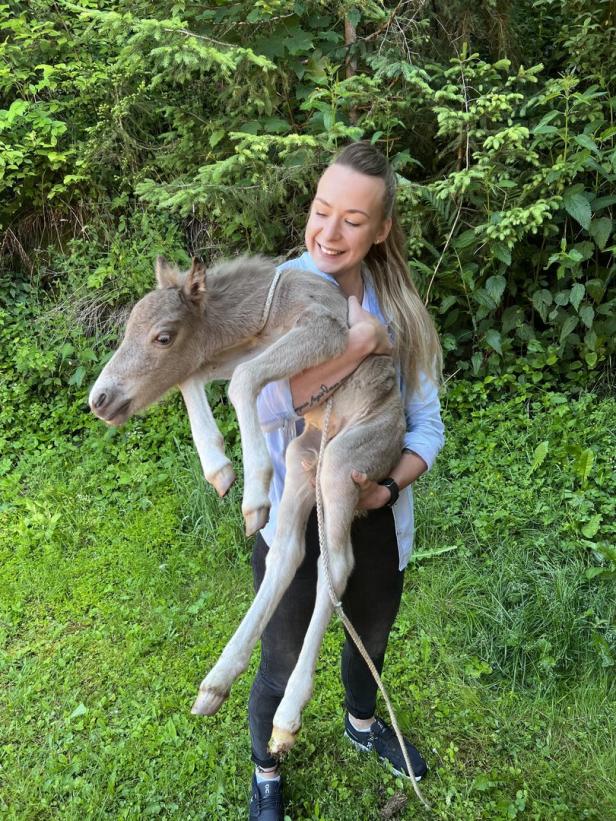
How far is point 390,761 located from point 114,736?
6.02ft

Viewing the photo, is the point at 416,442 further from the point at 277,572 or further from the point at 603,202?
the point at 603,202

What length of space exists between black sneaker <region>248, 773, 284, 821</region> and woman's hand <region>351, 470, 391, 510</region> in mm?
2077

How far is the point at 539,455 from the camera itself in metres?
5.41

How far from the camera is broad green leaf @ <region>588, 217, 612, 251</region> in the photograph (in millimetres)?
5324

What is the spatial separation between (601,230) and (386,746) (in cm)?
464

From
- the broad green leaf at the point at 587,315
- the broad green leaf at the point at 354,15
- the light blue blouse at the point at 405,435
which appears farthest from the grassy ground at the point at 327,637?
the broad green leaf at the point at 354,15

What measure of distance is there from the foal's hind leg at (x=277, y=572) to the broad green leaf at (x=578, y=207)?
3.89 m

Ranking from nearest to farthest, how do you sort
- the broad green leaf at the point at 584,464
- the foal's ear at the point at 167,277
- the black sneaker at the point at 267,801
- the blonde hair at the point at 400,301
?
the foal's ear at the point at 167,277, the blonde hair at the point at 400,301, the black sneaker at the point at 267,801, the broad green leaf at the point at 584,464

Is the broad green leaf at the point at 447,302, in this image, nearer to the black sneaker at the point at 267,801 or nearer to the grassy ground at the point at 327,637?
the grassy ground at the point at 327,637

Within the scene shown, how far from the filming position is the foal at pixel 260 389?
194cm

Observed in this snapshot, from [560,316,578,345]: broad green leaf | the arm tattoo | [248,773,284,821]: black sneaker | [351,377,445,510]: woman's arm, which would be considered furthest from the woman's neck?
[560,316,578,345]: broad green leaf

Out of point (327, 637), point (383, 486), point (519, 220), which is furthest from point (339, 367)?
point (519, 220)

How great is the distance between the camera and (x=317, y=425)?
2363mm

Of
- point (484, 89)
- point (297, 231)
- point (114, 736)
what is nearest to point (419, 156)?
point (484, 89)
